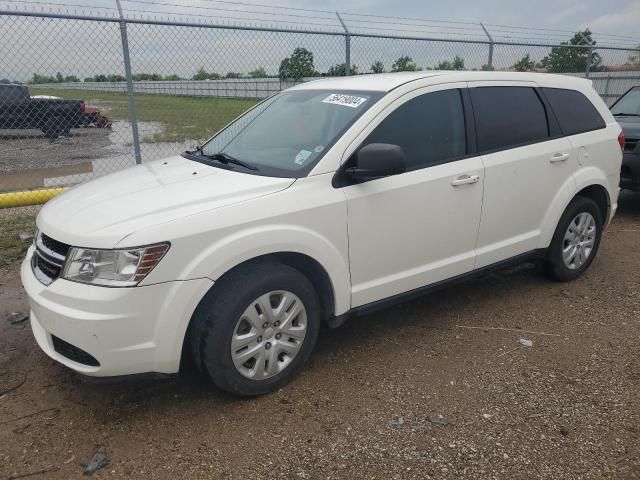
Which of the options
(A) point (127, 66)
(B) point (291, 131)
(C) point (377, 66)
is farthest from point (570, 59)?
(B) point (291, 131)

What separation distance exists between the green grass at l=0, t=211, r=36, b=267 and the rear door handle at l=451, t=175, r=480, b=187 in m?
4.14

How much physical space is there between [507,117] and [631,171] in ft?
12.5

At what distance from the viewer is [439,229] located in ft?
11.5

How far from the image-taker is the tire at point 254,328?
2.71 metres

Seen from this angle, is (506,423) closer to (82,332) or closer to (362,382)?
(362,382)

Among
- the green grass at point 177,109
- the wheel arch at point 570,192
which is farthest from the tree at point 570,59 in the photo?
the wheel arch at point 570,192

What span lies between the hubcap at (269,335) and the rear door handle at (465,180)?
135cm

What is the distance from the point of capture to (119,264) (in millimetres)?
2477

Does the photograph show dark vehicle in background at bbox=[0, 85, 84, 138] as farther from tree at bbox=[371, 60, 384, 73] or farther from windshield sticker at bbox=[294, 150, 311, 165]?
windshield sticker at bbox=[294, 150, 311, 165]

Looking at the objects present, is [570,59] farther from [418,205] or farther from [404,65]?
[418,205]

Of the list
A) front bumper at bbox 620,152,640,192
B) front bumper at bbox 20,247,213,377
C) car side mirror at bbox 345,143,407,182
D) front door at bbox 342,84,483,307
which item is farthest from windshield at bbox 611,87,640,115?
front bumper at bbox 20,247,213,377

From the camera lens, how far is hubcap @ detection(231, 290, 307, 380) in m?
2.82

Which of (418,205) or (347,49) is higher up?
(347,49)

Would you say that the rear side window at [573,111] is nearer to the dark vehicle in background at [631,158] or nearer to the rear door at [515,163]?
the rear door at [515,163]
